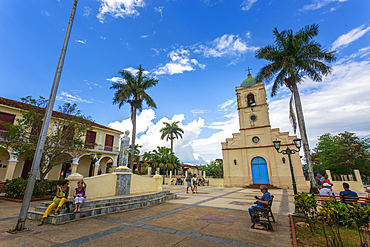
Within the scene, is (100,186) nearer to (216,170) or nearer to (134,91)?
(134,91)

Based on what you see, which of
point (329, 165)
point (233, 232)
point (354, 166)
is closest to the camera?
point (233, 232)

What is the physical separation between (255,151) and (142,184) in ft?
49.8

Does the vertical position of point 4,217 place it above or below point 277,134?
below

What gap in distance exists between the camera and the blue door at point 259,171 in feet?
65.5

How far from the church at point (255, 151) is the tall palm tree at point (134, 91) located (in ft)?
39.0

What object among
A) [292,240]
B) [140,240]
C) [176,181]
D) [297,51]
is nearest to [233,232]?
[292,240]

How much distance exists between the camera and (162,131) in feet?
129

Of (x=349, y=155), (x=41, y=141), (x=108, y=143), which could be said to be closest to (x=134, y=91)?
(x=108, y=143)

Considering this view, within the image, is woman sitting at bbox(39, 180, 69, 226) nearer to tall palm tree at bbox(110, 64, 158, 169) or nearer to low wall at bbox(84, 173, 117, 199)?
low wall at bbox(84, 173, 117, 199)

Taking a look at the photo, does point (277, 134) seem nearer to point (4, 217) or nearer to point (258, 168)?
point (258, 168)

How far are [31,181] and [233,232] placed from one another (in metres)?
5.93

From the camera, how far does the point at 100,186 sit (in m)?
8.59

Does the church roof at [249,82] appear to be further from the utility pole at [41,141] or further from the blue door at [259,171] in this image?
the utility pole at [41,141]

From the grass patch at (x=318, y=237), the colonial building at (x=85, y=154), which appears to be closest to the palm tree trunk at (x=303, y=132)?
the grass patch at (x=318, y=237)
